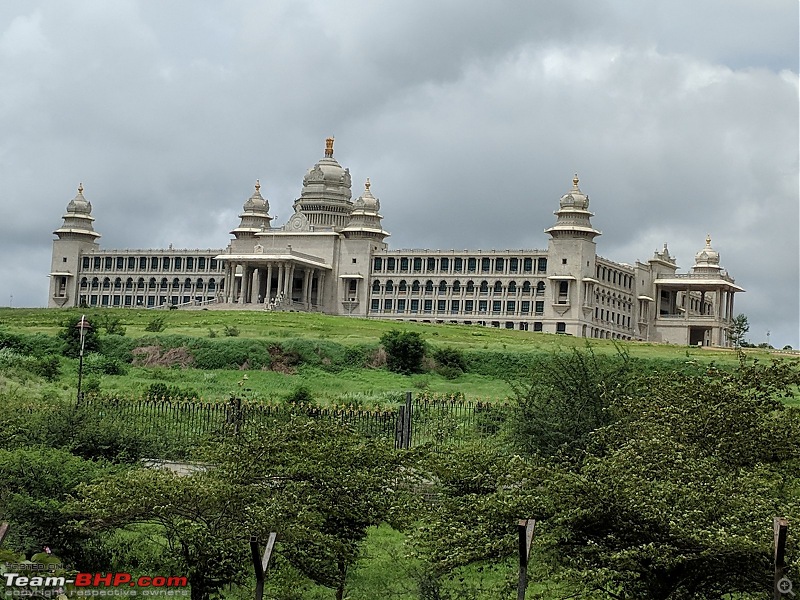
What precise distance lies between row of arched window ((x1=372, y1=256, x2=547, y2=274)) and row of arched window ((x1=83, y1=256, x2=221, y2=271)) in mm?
22294

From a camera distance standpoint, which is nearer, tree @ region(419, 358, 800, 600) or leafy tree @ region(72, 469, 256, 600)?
tree @ region(419, 358, 800, 600)

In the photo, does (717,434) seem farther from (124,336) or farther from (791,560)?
(124,336)

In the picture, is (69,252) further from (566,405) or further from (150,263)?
(566,405)

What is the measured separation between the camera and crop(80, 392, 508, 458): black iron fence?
125 ft

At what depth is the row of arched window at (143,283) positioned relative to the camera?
461 ft

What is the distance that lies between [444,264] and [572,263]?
1312 centimetres

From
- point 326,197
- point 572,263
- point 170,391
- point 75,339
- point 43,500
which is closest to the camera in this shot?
point 43,500

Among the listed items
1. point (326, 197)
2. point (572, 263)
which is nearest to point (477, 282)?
point (572, 263)

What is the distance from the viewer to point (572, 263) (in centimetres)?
11681

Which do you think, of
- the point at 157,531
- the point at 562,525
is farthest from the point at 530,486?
the point at 157,531

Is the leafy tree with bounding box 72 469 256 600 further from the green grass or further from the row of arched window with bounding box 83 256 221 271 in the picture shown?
the row of arched window with bounding box 83 256 221 271

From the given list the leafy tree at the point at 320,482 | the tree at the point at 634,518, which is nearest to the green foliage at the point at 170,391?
the leafy tree at the point at 320,482

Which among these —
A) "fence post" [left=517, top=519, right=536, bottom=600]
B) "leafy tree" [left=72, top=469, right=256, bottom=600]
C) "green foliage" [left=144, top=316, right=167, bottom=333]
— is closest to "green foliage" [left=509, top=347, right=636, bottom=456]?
"leafy tree" [left=72, top=469, right=256, bottom=600]

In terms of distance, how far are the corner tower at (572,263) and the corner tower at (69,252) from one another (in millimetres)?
48489
